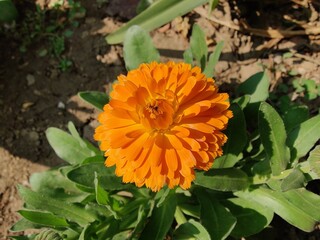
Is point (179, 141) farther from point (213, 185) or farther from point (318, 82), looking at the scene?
point (318, 82)

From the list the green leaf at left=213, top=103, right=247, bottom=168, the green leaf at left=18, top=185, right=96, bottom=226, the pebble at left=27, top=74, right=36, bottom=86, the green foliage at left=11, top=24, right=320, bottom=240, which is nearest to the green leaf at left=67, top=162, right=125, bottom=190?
the green foliage at left=11, top=24, right=320, bottom=240

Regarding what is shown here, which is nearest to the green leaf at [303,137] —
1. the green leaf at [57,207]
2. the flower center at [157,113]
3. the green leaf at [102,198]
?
the flower center at [157,113]

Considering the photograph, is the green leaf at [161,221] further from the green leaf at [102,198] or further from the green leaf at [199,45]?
the green leaf at [199,45]

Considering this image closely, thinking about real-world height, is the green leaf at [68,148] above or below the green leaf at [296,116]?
above

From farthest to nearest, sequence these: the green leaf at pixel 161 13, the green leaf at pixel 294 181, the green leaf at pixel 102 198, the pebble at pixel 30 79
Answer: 1. the pebble at pixel 30 79
2. the green leaf at pixel 161 13
3. the green leaf at pixel 102 198
4. the green leaf at pixel 294 181

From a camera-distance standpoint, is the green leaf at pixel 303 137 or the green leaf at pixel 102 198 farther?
the green leaf at pixel 303 137

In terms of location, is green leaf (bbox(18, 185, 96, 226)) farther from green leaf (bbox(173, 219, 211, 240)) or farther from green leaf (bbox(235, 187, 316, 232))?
green leaf (bbox(235, 187, 316, 232))

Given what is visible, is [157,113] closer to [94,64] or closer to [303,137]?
[303,137]
